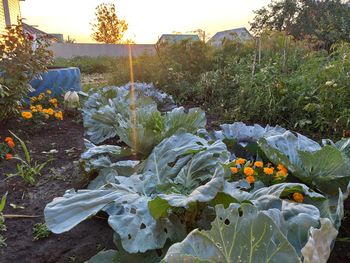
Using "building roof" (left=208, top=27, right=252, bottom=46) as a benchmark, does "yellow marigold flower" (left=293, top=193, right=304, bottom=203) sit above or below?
below

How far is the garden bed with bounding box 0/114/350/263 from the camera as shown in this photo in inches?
60.7

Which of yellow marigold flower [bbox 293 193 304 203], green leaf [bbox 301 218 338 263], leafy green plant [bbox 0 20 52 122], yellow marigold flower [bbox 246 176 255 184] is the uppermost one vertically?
leafy green plant [bbox 0 20 52 122]

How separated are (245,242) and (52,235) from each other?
1177mm

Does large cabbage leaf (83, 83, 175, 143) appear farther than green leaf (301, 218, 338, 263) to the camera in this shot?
Yes

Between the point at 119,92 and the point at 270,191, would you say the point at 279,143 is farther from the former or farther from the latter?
the point at 119,92

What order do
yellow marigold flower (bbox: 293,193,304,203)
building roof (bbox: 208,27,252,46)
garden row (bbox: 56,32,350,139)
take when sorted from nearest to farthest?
yellow marigold flower (bbox: 293,193,304,203) → garden row (bbox: 56,32,350,139) → building roof (bbox: 208,27,252,46)

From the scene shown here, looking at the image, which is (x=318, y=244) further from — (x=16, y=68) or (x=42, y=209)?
(x=16, y=68)

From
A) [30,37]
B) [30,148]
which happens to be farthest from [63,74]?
[30,148]

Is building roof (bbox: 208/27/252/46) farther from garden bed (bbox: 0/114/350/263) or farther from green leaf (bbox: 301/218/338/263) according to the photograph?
green leaf (bbox: 301/218/338/263)

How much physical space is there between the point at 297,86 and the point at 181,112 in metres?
1.61

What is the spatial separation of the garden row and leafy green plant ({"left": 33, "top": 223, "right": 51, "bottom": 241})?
7.69 ft

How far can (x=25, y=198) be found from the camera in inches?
82.8

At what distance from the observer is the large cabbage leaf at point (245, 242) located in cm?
84

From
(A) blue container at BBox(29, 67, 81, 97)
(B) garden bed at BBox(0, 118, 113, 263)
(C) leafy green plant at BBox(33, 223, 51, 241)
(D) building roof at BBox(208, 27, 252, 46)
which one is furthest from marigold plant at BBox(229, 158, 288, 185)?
(D) building roof at BBox(208, 27, 252, 46)
